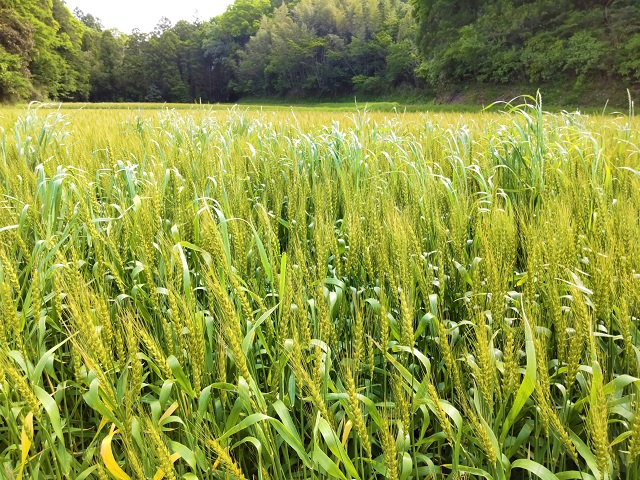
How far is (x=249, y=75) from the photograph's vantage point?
1984 inches

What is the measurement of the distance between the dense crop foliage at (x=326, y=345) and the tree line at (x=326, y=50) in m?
19.2

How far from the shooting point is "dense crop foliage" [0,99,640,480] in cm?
82

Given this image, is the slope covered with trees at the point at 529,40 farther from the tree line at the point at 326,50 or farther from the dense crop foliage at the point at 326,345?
the dense crop foliage at the point at 326,345

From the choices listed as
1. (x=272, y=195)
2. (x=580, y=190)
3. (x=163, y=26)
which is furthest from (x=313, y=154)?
(x=163, y=26)

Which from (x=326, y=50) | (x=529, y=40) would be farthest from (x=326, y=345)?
(x=326, y=50)

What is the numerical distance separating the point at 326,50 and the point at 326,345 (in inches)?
1855

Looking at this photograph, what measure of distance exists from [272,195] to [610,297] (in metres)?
1.63

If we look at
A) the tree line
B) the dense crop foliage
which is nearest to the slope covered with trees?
the tree line

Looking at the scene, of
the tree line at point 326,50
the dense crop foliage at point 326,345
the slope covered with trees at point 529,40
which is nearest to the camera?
the dense crop foliage at point 326,345

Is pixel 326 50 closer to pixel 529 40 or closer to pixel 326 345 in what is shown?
pixel 529 40

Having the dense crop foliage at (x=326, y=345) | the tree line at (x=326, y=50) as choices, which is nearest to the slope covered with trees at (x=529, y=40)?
the tree line at (x=326, y=50)

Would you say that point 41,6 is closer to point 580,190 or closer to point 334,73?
point 334,73

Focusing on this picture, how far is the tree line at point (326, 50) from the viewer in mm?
18781

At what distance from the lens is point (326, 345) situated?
98 cm
